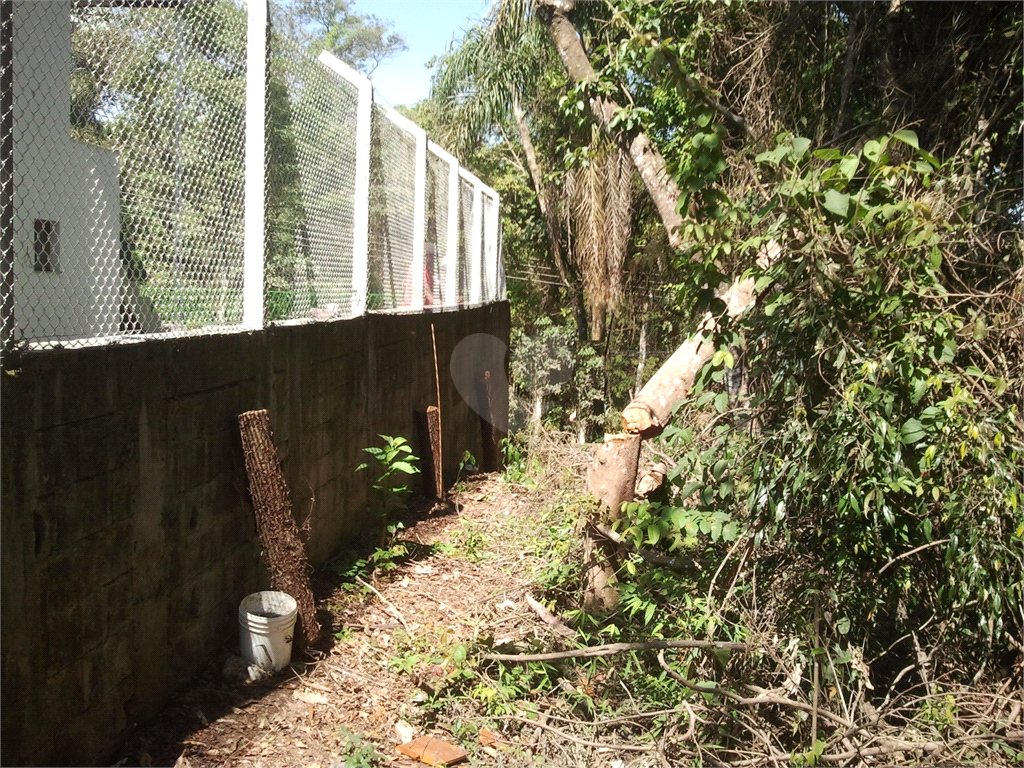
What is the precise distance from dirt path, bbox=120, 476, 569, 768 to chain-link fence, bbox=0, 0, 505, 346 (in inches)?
63.9

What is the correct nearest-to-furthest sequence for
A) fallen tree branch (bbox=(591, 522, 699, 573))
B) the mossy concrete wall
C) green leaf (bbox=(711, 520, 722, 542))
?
the mossy concrete wall
green leaf (bbox=(711, 520, 722, 542))
fallen tree branch (bbox=(591, 522, 699, 573))

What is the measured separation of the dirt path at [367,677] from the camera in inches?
→ 139

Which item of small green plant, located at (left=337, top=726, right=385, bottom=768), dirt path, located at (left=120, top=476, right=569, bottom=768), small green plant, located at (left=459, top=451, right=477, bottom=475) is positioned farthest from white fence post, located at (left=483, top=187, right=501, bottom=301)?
small green plant, located at (left=337, top=726, right=385, bottom=768)

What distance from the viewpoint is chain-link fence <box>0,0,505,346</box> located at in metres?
2.85

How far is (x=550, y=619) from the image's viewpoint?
463cm

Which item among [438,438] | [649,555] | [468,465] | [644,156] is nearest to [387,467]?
[438,438]

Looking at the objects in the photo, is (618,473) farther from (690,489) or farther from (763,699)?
(763,699)

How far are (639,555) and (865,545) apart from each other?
1.43 meters

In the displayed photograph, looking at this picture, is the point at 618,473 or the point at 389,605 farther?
the point at 389,605

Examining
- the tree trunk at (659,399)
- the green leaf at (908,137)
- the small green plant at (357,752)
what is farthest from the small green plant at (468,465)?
the green leaf at (908,137)

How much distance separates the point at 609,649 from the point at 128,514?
2.09 metres

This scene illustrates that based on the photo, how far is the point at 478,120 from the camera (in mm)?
15984

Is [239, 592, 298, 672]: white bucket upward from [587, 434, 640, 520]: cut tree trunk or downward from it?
downward

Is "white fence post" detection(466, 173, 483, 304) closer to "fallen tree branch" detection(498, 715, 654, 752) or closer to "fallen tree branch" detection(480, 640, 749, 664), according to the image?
"fallen tree branch" detection(480, 640, 749, 664)
